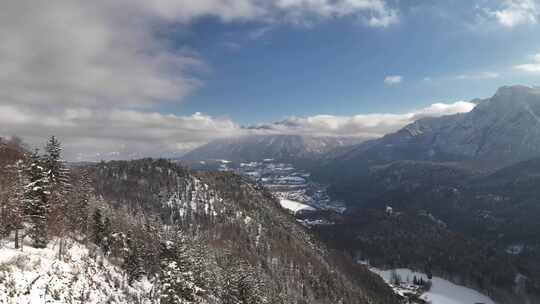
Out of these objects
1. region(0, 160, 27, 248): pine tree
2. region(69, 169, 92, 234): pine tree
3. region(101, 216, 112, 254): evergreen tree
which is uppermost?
region(0, 160, 27, 248): pine tree

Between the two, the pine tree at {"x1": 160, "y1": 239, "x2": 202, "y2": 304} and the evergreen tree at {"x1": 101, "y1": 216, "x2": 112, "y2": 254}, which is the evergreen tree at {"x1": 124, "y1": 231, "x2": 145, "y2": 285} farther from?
the pine tree at {"x1": 160, "y1": 239, "x2": 202, "y2": 304}

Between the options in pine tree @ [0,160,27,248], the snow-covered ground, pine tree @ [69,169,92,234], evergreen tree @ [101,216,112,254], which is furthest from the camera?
evergreen tree @ [101,216,112,254]

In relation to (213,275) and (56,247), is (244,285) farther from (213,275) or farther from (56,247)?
(56,247)

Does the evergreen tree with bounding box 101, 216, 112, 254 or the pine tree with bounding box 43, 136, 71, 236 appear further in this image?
the evergreen tree with bounding box 101, 216, 112, 254

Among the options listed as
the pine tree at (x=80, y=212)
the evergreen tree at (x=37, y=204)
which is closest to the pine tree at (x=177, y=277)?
the evergreen tree at (x=37, y=204)

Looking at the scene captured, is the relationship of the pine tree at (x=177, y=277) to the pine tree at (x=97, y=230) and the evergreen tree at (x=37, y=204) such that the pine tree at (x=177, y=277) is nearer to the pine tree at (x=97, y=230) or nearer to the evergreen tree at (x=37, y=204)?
the evergreen tree at (x=37, y=204)

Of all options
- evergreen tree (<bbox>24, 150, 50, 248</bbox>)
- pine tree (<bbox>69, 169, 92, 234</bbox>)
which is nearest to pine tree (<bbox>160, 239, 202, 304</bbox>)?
evergreen tree (<bbox>24, 150, 50, 248</bbox>)
